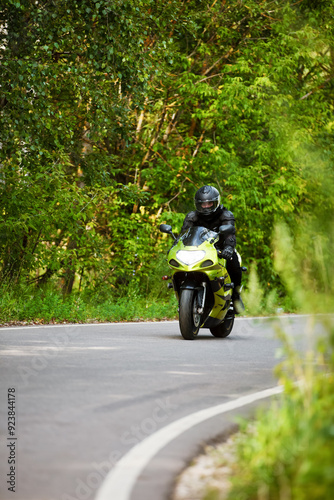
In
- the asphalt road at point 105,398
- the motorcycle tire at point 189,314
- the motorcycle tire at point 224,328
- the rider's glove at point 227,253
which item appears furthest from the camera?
the motorcycle tire at point 224,328

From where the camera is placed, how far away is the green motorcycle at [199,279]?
1223cm

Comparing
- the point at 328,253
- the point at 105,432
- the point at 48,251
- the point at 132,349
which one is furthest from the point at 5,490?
the point at 48,251

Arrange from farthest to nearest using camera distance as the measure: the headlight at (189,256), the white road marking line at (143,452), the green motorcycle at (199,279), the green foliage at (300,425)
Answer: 1. the headlight at (189,256)
2. the green motorcycle at (199,279)
3. the white road marking line at (143,452)
4. the green foliage at (300,425)

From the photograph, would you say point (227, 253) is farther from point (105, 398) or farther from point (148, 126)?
point (148, 126)

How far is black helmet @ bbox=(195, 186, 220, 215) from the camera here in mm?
12875

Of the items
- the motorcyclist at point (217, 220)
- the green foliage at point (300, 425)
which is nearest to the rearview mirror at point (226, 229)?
the motorcyclist at point (217, 220)

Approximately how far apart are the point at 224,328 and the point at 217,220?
1.80 m

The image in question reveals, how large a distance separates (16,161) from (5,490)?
12588 millimetres

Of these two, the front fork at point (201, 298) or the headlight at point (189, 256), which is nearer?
the front fork at point (201, 298)

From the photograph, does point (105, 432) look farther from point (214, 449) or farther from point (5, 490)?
point (5, 490)

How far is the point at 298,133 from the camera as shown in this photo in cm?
2403

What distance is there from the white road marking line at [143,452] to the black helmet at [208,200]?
5.56 meters

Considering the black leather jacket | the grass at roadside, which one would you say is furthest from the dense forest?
the black leather jacket

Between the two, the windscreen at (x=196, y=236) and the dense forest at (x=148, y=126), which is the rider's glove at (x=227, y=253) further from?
the dense forest at (x=148, y=126)
